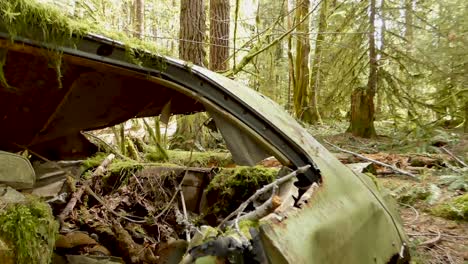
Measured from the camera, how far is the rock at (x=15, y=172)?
8.38 ft

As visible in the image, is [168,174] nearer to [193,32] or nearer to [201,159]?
[201,159]

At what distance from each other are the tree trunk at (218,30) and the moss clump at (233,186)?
5.44 meters

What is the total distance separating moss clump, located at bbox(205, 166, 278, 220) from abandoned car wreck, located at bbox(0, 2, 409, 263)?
12 millimetres

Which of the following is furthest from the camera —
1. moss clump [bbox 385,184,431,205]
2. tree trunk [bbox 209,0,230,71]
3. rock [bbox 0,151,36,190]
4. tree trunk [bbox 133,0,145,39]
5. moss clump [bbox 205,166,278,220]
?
tree trunk [bbox 133,0,145,39]

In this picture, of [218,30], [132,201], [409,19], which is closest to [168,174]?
[132,201]

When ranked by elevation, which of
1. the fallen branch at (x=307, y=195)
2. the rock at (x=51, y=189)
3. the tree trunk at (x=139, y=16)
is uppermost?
the tree trunk at (x=139, y=16)

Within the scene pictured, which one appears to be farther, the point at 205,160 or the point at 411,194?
the point at 205,160

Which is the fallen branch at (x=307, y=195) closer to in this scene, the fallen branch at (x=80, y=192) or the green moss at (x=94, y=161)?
the fallen branch at (x=80, y=192)

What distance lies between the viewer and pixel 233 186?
3.72m

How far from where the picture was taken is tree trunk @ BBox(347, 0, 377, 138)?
10148 mm

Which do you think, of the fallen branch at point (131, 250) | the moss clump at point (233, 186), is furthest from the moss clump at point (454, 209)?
the fallen branch at point (131, 250)

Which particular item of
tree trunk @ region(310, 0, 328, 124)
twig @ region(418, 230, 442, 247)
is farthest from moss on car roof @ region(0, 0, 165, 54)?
tree trunk @ region(310, 0, 328, 124)

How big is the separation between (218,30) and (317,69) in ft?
14.3

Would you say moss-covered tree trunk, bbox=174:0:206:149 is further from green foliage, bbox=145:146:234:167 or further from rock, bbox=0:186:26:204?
rock, bbox=0:186:26:204
